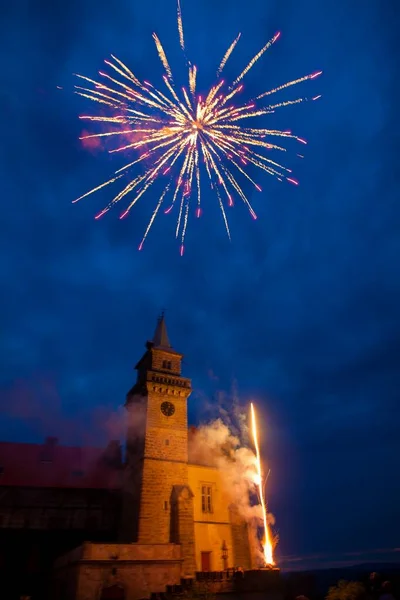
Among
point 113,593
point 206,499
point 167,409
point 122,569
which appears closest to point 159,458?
point 167,409

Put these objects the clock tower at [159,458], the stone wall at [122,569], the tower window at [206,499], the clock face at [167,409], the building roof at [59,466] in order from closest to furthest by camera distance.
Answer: the stone wall at [122,569] < the clock tower at [159,458] < the tower window at [206,499] < the building roof at [59,466] < the clock face at [167,409]

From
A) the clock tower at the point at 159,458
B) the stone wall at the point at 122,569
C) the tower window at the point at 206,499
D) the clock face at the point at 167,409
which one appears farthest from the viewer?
the clock face at the point at 167,409

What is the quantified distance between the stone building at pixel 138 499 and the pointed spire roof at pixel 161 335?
4.72 ft

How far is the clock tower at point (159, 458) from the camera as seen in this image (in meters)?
31.7

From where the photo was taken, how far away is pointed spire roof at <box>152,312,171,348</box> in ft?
139

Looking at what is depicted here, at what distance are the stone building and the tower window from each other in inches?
3.3

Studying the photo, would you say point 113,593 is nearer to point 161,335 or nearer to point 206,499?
point 206,499

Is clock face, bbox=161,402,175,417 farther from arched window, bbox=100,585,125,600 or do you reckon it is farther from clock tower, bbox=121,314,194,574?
arched window, bbox=100,585,125,600

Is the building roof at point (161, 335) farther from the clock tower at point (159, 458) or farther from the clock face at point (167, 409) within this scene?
the clock face at point (167, 409)

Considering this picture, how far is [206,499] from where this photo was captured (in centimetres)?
3581

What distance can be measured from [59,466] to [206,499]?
1415cm

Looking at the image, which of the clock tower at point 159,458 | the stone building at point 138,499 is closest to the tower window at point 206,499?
the stone building at point 138,499

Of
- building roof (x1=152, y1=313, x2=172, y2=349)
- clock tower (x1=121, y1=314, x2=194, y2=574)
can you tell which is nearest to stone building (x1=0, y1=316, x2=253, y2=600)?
clock tower (x1=121, y1=314, x2=194, y2=574)

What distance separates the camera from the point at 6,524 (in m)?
33.9
